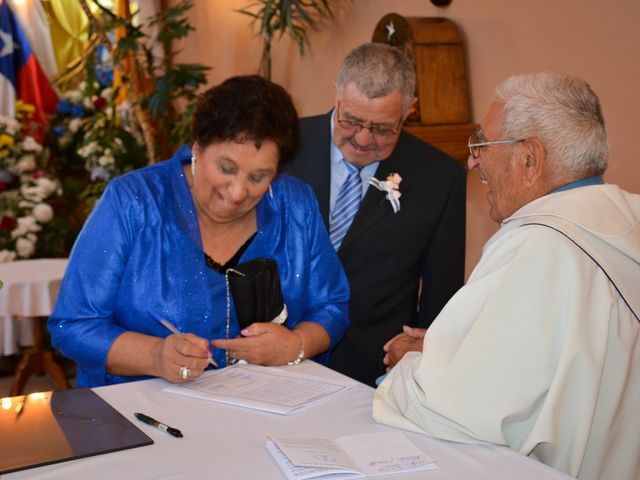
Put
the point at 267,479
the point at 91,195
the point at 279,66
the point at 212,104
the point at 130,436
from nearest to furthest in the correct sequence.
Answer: the point at 267,479 < the point at 130,436 < the point at 212,104 < the point at 279,66 < the point at 91,195

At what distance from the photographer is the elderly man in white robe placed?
6.43ft

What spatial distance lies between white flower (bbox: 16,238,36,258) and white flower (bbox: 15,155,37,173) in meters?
0.62

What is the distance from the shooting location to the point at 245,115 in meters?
2.65

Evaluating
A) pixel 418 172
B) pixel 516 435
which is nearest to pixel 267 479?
pixel 516 435

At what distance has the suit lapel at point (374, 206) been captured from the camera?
3.56m

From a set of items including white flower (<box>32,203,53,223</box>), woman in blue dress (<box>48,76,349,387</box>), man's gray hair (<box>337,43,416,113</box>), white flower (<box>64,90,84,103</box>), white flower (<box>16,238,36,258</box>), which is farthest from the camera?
white flower (<box>64,90,84,103</box>)

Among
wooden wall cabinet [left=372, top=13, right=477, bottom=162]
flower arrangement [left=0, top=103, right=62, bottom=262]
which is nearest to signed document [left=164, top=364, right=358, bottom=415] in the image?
wooden wall cabinet [left=372, top=13, right=477, bottom=162]

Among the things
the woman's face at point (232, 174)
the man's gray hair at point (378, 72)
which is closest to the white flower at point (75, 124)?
the man's gray hair at point (378, 72)

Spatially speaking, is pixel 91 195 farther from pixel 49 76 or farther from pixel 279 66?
pixel 279 66

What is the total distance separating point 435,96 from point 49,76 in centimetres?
530

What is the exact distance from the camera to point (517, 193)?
237cm

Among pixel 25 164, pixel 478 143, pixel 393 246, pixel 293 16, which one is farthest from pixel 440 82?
pixel 25 164

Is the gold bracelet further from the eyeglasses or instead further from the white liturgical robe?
the eyeglasses

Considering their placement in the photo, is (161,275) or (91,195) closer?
(161,275)
